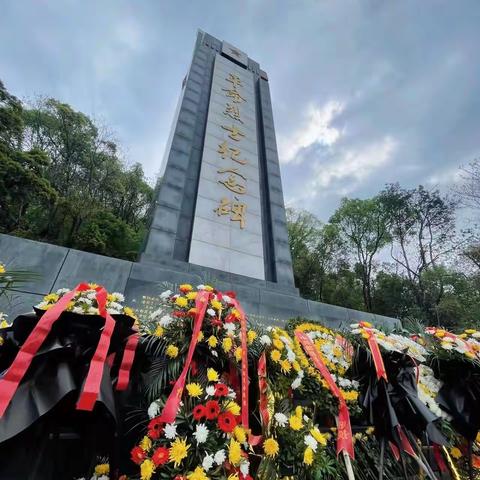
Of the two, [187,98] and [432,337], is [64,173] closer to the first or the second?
[187,98]

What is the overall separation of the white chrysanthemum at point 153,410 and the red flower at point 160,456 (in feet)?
0.56

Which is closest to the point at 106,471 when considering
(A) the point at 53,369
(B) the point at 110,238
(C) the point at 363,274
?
(A) the point at 53,369

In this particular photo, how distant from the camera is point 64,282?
4.27m

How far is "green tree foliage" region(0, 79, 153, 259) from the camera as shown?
11.1 metres

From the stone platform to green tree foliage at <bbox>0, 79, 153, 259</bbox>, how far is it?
7869 mm

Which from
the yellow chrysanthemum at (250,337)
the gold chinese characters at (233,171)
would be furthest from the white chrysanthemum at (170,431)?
the gold chinese characters at (233,171)

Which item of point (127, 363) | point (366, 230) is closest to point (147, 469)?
point (127, 363)

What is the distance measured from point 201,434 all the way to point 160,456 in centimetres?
19

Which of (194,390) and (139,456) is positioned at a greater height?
(194,390)

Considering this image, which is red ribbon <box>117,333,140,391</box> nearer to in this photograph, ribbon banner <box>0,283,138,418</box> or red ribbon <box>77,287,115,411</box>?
ribbon banner <box>0,283,138,418</box>

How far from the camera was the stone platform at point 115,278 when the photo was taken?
405cm

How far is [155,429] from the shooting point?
4.44 feet

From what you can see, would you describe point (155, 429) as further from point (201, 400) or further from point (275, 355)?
point (275, 355)

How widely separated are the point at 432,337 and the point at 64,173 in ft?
55.0
